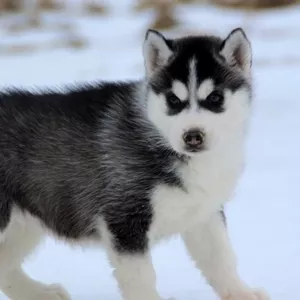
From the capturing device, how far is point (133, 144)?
405 cm

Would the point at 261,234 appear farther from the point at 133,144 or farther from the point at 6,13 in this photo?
the point at 6,13

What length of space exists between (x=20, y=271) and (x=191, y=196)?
1.10 metres

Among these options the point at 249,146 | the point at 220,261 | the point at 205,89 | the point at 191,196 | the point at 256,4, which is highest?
the point at 205,89

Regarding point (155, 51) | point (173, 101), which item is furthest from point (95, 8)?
point (173, 101)

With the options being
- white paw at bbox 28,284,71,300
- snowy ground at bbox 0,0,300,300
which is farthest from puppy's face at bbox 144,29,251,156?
white paw at bbox 28,284,71,300

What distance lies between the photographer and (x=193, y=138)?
144 inches

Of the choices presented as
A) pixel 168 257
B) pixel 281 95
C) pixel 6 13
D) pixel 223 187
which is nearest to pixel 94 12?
pixel 6 13

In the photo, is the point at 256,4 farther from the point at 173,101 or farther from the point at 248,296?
the point at 173,101

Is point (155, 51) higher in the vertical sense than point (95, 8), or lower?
higher

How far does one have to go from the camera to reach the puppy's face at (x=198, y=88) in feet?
12.1

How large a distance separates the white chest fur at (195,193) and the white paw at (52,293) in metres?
0.69

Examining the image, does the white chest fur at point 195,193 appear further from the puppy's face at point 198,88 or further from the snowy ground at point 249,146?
the snowy ground at point 249,146

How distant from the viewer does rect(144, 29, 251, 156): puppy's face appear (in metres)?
3.70

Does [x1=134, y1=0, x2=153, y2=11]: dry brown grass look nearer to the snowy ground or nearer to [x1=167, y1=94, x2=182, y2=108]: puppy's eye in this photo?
the snowy ground
